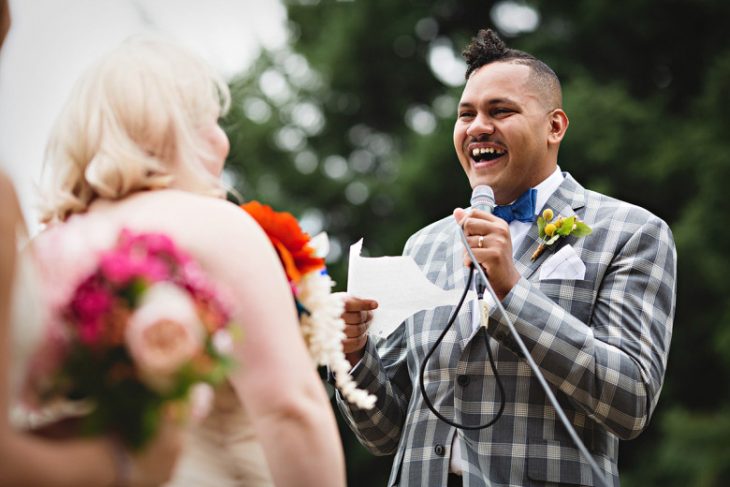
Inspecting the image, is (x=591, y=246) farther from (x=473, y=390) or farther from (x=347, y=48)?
(x=347, y=48)

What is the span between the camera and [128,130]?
219cm

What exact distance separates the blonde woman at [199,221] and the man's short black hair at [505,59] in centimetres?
174

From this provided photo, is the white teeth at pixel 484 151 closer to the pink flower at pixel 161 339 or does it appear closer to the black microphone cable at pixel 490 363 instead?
the black microphone cable at pixel 490 363

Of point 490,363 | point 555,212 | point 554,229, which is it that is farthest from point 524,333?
point 555,212

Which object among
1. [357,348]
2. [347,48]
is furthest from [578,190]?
[347,48]

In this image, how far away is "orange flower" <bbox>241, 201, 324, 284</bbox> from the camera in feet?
8.08

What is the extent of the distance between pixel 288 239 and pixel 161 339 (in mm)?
817

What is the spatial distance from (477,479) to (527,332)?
20.6 inches

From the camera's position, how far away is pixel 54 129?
2.28m

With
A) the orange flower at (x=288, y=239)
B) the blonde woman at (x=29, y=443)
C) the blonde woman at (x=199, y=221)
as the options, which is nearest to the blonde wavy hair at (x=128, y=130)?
the blonde woman at (x=199, y=221)

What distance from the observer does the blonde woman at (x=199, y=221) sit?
6.77 ft

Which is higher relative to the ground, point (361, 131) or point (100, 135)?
point (100, 135)

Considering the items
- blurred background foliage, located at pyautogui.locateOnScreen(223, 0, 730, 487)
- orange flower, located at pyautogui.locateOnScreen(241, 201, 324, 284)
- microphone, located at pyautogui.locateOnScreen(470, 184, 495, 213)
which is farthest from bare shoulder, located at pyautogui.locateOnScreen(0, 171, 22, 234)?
blurred background foliage, located at pyautogui.locateOnScreen(223, 0, 730, 487)

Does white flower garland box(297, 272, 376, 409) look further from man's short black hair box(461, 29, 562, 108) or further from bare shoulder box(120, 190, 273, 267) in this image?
man's short black hair box(461, 29, 562, 108)
